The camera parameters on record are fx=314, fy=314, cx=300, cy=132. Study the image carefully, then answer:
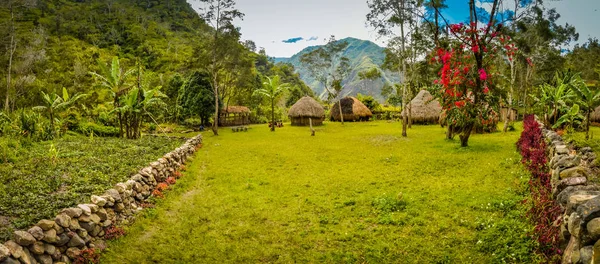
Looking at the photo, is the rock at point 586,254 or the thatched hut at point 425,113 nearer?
the rock at point 586,254

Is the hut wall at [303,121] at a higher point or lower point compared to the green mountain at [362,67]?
lower

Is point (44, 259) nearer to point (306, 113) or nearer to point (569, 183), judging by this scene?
point (569, 183)

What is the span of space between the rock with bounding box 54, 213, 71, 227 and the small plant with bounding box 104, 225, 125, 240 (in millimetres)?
868

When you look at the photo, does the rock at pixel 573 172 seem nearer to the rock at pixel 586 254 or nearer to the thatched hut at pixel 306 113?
the rock at pixel 586 254

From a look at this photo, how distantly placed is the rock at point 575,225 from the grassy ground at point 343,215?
1.02 m

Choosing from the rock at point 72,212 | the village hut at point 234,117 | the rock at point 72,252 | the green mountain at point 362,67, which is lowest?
the rock at point 72,252

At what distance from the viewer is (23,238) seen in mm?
4027

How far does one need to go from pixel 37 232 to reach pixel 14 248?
0.37 metres

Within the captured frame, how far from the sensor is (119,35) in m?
63.6

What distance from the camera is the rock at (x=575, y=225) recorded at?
11.2 ft

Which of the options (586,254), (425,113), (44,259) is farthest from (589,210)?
(425,113)

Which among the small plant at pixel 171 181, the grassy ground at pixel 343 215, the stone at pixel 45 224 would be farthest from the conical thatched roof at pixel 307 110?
the stone at pixel 45 224

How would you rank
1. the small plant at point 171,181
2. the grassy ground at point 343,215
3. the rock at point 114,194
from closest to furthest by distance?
the grassy ground at point 343,215, the rock at point 114,194, the small plant at point 171,181

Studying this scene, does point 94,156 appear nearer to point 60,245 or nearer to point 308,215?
point 60,245
